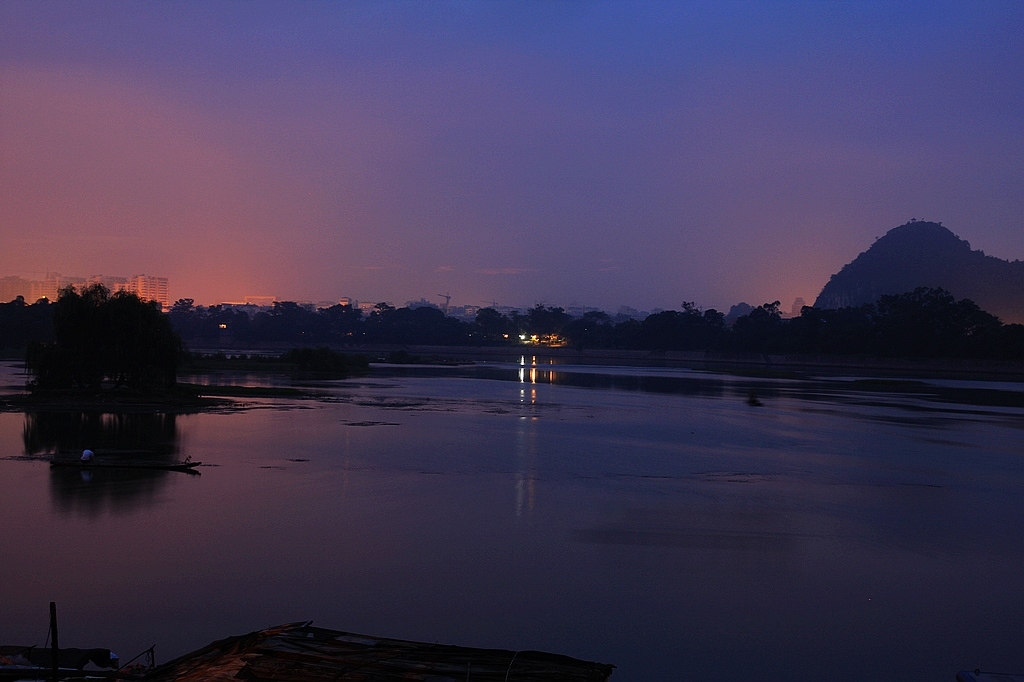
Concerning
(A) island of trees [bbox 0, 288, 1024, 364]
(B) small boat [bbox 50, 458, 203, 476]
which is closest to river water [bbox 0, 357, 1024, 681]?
(B) small boat [bbox 50, 458, 203, 476]

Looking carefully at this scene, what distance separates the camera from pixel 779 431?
102 feet

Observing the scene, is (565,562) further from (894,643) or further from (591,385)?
(591,385)

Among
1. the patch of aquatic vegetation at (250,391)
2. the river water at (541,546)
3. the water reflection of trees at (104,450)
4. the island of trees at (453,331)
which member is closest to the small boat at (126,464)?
the water reflection of trees at (104,450)

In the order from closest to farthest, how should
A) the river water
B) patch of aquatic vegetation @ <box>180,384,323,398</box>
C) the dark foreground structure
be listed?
the dark foreground structure → the river water → patch of aquatic vegetation @ <box>180,384,323,398</box>

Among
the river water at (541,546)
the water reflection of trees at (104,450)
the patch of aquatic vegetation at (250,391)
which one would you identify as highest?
the patch of aquatic vegetation at (250,391)

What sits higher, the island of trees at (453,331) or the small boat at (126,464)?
the island of trees at (453,331)

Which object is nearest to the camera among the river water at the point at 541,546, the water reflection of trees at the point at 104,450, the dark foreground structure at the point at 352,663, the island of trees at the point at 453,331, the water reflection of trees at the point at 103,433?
the dark foreground structure at the point at 352,663

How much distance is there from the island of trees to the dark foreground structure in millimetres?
30699

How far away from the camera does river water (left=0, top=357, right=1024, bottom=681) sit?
1015 centimetres

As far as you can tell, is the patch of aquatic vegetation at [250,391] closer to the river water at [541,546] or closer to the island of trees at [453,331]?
the island of trees at [453,331]

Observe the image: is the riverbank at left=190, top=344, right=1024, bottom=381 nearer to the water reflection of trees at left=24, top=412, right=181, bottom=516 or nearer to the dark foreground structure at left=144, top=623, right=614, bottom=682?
the water reflection of trees at left=24, top=412, right=181, bottom=516

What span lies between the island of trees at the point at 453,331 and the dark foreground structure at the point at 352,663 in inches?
1209

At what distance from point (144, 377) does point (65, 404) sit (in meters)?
4.79

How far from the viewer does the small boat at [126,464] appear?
1825 centimetres
